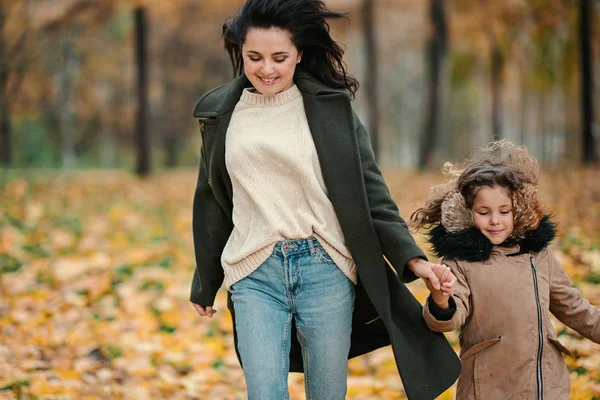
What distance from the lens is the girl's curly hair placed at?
9.26 feet

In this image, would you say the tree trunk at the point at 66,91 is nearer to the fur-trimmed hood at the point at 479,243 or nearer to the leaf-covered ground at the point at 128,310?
the leaf-covered ground at the point at 128,310

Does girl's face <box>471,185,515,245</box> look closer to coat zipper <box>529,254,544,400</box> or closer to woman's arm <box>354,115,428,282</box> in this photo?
coat zipper <box>529,254,544,400</box>

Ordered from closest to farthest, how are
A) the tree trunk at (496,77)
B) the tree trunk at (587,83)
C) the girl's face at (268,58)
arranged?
the girl's face at (268,58) → the tree trunk at (587,83) → the tree trunk at (496,77)

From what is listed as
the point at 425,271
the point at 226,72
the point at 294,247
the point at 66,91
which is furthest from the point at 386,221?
the point at 66,91

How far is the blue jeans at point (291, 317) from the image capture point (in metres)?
2.76

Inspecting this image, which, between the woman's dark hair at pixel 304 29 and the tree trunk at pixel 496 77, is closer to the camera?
the woman's dark hair at pixel 304 29

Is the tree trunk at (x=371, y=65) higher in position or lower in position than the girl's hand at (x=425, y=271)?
higher

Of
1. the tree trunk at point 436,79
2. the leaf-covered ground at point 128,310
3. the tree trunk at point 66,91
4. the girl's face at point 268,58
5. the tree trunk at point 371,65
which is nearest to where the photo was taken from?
the girl's face at point 268,58

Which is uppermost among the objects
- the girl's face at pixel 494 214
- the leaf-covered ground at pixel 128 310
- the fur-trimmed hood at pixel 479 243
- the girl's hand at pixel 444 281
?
the girl's face at pixel 494 214

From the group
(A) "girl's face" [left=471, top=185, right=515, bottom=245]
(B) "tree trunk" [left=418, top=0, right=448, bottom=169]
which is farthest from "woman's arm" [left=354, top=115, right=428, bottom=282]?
(B) "tree trunk" [left=418, top=0, right=448, bottom=169]

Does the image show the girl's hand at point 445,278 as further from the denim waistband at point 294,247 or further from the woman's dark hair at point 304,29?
the woman's dark hair at point 304,29

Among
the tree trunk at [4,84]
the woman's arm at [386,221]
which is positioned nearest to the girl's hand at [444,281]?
the woman's arm at [386,221]

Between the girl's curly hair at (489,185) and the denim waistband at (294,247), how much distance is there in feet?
2.01

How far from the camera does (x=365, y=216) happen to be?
9.27 ft
